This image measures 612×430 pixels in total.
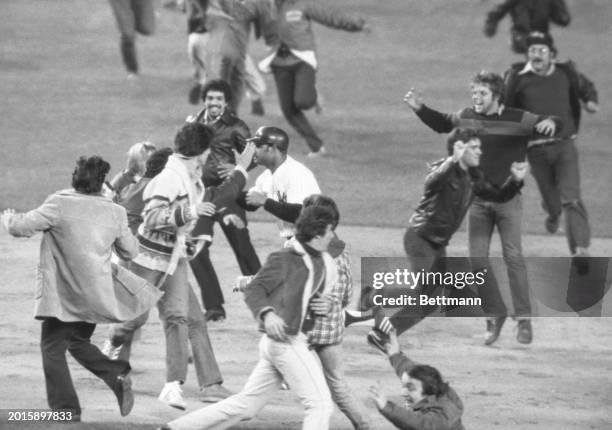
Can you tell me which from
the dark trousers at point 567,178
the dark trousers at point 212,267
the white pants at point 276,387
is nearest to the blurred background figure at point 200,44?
the dark trousers at point 567,178

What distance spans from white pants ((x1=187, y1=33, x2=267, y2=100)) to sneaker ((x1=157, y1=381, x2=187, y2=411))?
33.0 ft

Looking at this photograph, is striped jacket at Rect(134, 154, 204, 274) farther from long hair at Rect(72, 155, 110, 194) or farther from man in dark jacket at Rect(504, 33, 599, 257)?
man in dark jacket at Rect(504, 33, 599, 257)

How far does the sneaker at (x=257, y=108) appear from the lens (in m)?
21.9

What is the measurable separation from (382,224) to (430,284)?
4792 millimetres

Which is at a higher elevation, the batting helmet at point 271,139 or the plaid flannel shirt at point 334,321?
the batting helmet at point 271,139

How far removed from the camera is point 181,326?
36.4ft

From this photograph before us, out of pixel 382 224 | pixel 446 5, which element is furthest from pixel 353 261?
pixel 446 5

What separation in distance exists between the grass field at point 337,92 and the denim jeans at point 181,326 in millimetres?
Answer: 6500

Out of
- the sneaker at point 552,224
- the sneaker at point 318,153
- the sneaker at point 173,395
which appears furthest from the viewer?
the sneaker at point 318,153

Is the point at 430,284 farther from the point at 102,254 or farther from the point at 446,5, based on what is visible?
the point at 446,5

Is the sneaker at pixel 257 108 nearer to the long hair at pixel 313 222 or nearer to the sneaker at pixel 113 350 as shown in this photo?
the sneaker at pixel 113 350

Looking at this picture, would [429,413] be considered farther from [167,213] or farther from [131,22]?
[131,22]

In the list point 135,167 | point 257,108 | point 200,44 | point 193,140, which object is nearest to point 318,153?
point 257,108

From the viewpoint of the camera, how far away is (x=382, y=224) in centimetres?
1759
